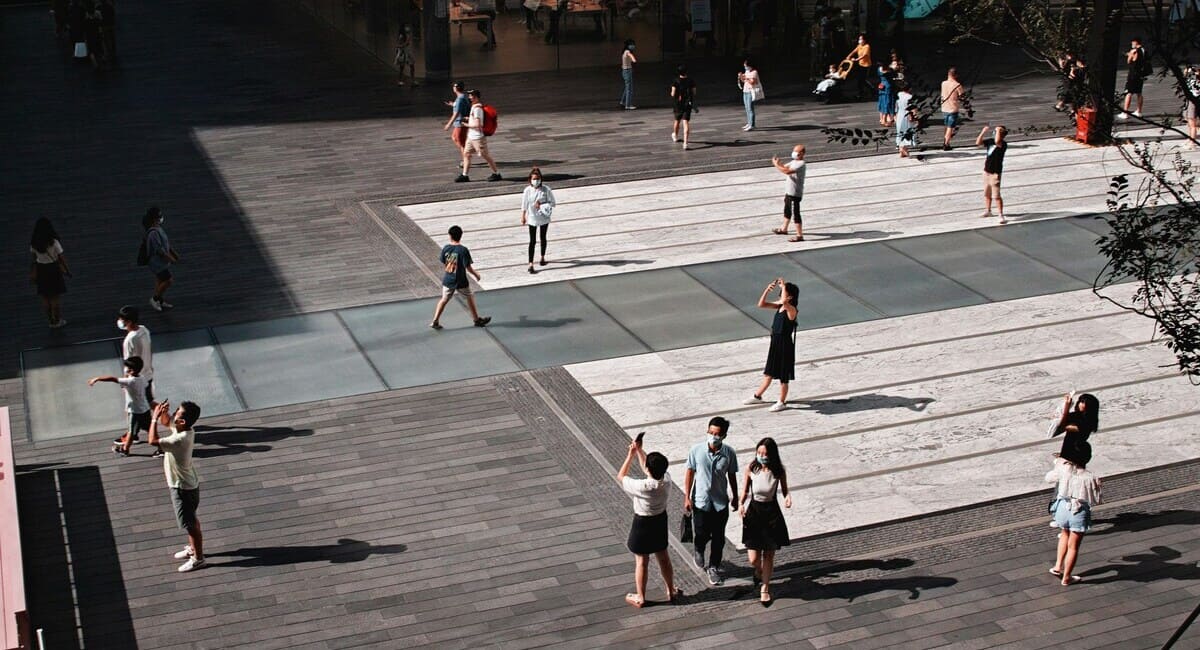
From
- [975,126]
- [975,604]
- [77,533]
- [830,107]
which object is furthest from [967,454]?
[830,107]

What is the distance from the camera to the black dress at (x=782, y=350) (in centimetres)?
1533

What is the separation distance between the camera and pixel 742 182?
25.3 meters

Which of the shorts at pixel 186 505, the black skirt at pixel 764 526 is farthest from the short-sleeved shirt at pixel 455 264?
the black skirt at pixel 764 526

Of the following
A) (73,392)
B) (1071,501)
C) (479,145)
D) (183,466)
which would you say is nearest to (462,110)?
(479,145)

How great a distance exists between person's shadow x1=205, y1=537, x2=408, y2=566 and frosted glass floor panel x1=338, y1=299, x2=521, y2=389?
12.8ft

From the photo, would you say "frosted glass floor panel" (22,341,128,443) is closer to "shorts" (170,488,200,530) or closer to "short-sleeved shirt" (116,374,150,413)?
"short-sleeved shirt" (116,374,150,413)

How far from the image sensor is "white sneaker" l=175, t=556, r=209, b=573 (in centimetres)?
1246

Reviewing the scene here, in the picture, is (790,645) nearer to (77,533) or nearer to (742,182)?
(77,533)

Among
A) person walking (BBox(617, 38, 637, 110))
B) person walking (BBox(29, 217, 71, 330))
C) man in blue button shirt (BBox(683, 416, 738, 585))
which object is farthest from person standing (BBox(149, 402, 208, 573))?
person walking (BBox(617, 38, 637, 110))

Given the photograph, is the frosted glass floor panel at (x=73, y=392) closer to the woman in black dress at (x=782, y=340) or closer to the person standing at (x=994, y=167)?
the woman in black dress at (x=782, y=340)

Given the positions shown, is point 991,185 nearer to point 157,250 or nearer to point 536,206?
point 536,206

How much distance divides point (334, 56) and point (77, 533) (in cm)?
2754

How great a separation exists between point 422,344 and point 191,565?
19.5 feet

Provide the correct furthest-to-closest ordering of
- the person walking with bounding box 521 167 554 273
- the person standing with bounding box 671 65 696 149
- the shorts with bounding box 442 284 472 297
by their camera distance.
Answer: the person standing with bounding box 671 65 696 149, the person walking with bounding box 521 167 554 273, the shorts with bounding box 442 284 472 297
